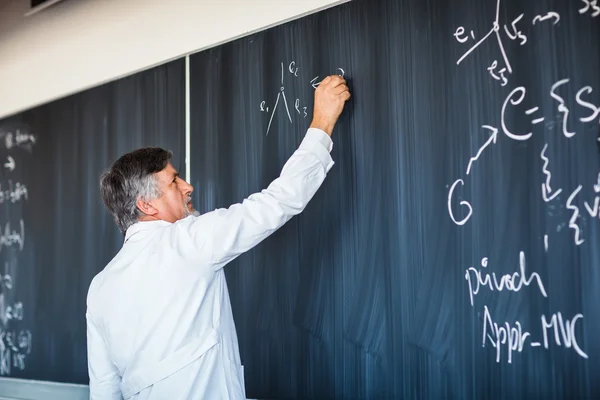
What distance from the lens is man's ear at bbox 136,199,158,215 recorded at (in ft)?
5.93

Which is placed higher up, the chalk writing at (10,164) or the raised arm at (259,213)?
the chalk writing at (10,164)

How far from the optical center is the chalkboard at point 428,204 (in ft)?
4.91

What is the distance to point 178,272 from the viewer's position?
1.70m

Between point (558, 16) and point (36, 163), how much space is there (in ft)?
7.39

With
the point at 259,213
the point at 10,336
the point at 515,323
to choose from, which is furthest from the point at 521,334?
the point at 10,336

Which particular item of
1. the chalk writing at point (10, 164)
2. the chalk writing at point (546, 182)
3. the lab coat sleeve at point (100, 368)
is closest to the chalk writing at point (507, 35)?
the chalk writing at point (546, 182)

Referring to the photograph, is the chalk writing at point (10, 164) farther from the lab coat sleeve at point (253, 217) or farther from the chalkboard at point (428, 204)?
the lab coat sleeve at point (253, 217)

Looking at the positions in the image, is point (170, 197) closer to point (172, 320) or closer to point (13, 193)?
point (172, 320)

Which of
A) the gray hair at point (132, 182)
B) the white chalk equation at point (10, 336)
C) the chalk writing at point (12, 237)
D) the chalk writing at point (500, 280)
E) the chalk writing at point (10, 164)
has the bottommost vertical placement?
the white chalk equation at point (10, 336)

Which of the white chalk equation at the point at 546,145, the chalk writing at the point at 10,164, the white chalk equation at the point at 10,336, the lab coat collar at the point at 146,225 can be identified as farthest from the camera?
the chalk writing at the point at 10,164

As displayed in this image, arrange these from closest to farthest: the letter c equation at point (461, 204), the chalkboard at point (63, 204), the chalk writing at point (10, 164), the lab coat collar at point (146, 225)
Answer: the letter c equation at point (461, 204)
the lab coat collar at point (146, 225)
the chalkboard at point (63, 204)
the chalk writing at point (10, 164)

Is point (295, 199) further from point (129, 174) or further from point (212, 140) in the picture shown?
point (212, 140)

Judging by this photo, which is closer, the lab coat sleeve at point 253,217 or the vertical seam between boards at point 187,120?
the lab coat sleeve at point 253,217

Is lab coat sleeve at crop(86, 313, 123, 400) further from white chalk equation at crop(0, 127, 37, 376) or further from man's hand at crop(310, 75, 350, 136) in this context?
white chalk equation at crop(0, 127, 37, 376)
